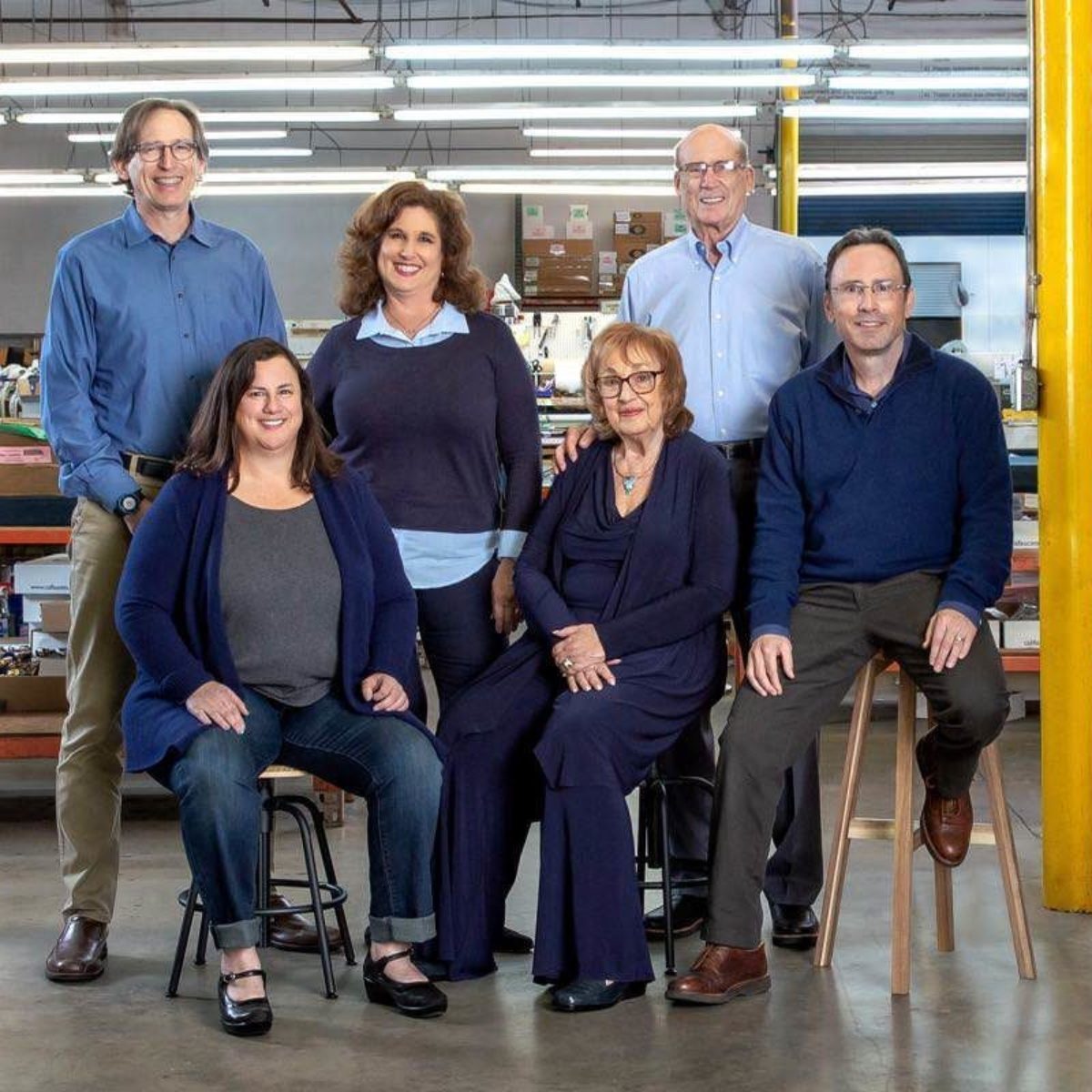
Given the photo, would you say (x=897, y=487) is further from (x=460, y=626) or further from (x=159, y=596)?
(x=159, y=596)

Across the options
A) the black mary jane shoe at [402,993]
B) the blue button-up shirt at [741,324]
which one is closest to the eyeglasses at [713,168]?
the blue button-up shirt at [741,324]

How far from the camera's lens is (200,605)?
10.0 ft

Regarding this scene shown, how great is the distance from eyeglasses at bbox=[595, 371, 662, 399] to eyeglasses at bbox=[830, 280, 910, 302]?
390mm

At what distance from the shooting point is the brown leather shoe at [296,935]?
3449 mm

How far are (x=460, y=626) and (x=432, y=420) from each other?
1.37 feet

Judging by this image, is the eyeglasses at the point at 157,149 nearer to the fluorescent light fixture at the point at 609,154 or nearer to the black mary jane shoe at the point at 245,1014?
the black mary jane shoe at the point at 245,1014

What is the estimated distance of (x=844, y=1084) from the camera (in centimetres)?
266

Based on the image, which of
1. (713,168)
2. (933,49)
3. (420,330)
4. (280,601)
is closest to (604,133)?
(933,49)

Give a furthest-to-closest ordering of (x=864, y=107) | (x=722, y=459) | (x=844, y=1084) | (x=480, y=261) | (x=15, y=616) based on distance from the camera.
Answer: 1. (x=480, y=261)
2. (x=864, y=107)
3. (x=15, y=616)
4. (x=722, y=459)
5. (x=844, y=1084)

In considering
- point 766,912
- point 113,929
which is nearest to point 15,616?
point 113,929

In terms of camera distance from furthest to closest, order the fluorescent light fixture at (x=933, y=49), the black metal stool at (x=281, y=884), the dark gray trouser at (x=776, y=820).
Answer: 1. the fluorescent light fixture at (x=933, y=49)
2. the dark gray trouser at (x=776, y=820)
3. the black metal stool at (x=281, y=884)

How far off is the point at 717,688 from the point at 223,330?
4.02 ft

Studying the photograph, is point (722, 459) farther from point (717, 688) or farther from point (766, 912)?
point (766, 912)

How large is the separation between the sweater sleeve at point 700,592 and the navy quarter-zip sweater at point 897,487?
0.06 metres
